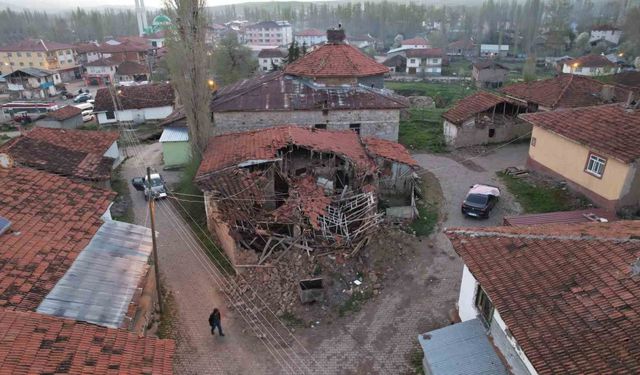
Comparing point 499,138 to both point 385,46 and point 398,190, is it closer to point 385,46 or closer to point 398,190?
point 398,190

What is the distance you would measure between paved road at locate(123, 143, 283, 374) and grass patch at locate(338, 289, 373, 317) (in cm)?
294

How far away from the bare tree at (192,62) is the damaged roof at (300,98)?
209 centimetres

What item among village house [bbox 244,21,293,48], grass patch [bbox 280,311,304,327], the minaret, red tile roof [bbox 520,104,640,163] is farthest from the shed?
the minaret

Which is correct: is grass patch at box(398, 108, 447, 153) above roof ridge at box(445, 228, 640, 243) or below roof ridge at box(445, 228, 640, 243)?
below

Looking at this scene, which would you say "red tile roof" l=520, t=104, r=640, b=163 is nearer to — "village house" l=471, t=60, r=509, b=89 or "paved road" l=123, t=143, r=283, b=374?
"paved road" l=123, t=143, r=283, b=374

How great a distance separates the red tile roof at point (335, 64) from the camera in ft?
84.1

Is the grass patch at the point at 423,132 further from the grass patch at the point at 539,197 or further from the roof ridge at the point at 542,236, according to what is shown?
the roof ridge at the point at 542,236

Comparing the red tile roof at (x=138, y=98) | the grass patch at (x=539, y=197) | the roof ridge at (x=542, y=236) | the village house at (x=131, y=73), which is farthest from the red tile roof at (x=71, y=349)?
the village house at (x=131, y=73)

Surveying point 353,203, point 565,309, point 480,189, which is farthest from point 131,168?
point 565,309

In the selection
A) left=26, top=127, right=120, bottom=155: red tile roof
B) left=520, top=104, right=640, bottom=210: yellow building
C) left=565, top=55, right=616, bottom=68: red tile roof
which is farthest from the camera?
left=565, top=55, right=616, bottom=68: red tile roof

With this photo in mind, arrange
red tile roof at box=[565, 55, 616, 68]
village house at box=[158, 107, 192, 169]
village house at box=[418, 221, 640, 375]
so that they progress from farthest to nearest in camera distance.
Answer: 1. red tile roof at box=[565, 55, 616, 68]
2. village house at box=[158, 107, 192, 169]
3. village house at box=[418, 221, 640, 375]

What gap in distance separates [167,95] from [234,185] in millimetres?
29112

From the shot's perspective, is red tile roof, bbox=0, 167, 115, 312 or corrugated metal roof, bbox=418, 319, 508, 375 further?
corrugated metal roof, bbox=418, 319, 508, 375

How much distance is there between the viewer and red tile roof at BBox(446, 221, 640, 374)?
7.77m
